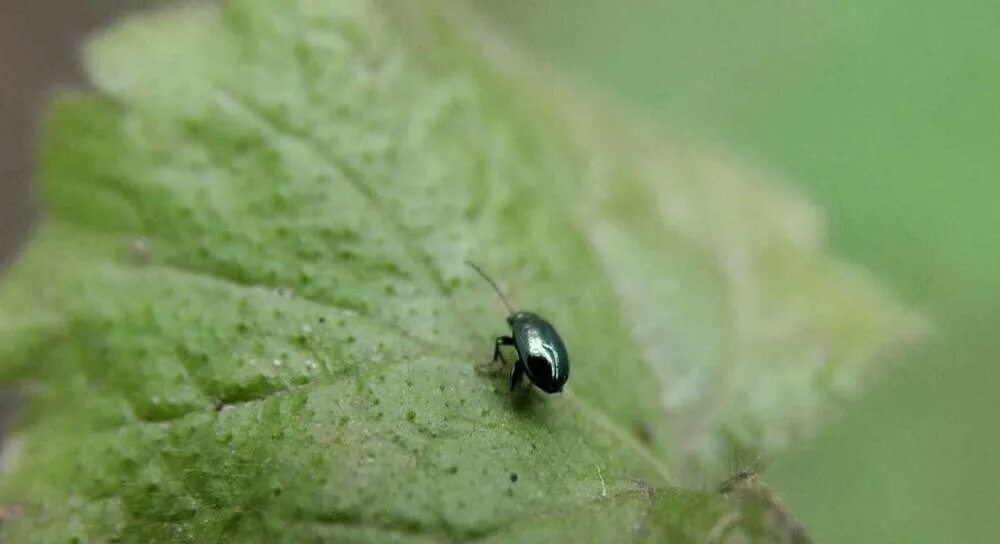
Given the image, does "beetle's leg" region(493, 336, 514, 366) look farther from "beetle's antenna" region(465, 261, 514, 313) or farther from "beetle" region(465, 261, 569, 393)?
"beetle's antenna" region(465, 261, 514, 313)

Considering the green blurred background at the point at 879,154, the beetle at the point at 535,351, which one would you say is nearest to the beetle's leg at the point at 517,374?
the beetle at the point at 535,351

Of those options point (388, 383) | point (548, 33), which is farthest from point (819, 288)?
point (548, 33)

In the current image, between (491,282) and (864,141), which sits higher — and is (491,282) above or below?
below

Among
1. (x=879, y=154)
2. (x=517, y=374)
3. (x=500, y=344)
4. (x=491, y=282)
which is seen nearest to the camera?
(x=517, y=374)

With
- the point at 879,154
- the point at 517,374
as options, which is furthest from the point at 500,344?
the point at 879,154

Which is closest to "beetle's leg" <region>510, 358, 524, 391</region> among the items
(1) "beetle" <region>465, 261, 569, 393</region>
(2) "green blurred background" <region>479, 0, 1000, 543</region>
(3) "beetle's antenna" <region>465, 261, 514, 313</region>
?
(1) "beetle" <region>465, 261, 569, 393</region>

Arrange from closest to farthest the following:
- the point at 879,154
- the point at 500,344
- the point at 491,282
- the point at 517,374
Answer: the point at 517,374 < the point at 500,344 < the point at 491,282 < the point at 879,154

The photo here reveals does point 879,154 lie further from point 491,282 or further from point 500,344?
point 500,344
